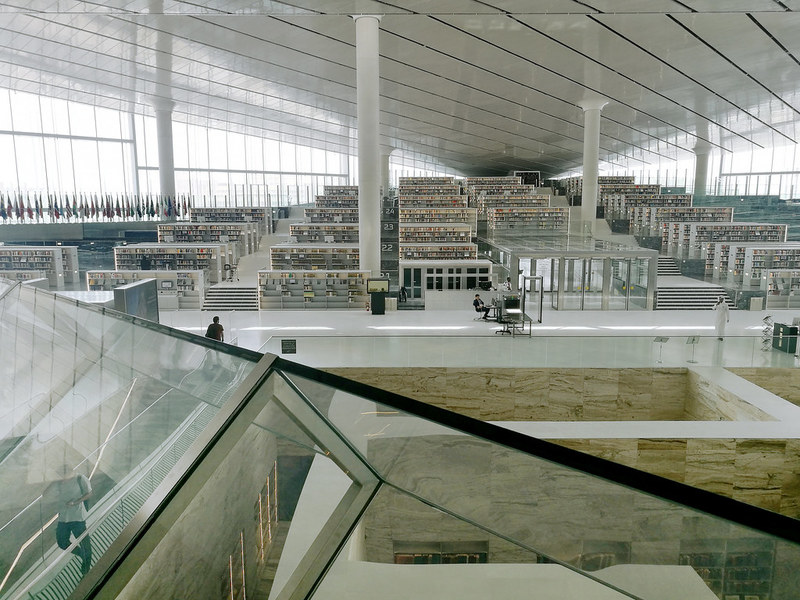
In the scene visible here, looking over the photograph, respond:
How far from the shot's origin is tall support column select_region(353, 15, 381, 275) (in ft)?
55.6

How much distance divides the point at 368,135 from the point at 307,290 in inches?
198

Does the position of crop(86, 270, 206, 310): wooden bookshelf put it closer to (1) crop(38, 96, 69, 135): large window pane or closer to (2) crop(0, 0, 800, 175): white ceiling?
(2) crop(0, 0, 800, 175): white ceiling

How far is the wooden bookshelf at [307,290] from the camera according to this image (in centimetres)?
1803

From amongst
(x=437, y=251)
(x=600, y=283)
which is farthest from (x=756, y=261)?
(x=437, y=251)

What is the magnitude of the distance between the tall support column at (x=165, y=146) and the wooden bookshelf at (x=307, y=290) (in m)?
20.7

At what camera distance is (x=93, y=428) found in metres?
2.28

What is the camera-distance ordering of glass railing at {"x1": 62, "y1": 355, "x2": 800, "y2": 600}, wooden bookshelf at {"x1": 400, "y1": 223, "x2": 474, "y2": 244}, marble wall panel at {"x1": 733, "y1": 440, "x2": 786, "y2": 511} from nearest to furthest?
1. glass railing at {"x1": 62, "y1": 355, "x2": 800, "y2": 600}
2. marble wall panel at {"x1": 733, "y1": 440, "x2": 786, "y2": 511}
3. wooden bookshelf at {"x1": 400, "y1": 223, "x2": 474, "y2": 244}

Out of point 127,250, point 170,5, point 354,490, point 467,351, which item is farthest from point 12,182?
point 354,490

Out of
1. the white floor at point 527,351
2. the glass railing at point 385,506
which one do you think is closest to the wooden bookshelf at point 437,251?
the white floor at point 527,351

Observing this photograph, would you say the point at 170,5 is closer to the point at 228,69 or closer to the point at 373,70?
the point at 373,70

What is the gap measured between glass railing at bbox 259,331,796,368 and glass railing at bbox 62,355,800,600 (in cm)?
869

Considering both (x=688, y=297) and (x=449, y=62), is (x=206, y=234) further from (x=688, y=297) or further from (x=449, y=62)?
(x=688, y=297)

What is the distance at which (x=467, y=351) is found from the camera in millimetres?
11062

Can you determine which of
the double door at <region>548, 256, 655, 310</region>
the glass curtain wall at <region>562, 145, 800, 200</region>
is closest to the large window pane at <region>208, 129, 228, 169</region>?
the glass curtain wall at <region>562, 145, 800, 200</region>
